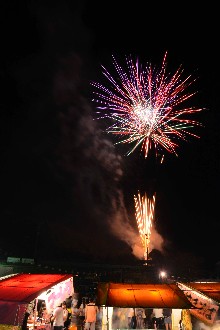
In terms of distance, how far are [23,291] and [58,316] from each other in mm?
1942

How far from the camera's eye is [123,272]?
22.3m

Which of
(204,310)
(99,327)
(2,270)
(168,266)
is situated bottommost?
(99,327)

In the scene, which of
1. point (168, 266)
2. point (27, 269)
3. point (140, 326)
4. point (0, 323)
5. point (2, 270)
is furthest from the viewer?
point (168, 266)

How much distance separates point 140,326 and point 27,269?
1011 centimetres

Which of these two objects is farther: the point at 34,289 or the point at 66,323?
the point at 66,323

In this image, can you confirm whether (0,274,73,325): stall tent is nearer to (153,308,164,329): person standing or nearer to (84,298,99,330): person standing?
(84,298,99,330): person standing

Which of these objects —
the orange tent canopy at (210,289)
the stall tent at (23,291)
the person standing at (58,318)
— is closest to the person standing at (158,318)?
the orange tent canopy at (210,289)

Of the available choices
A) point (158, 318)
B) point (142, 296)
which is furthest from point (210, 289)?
point (158, 318)

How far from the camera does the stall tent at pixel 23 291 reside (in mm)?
9398

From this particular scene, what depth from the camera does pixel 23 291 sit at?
10758mm

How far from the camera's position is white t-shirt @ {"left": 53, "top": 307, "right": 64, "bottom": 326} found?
36.8 ft

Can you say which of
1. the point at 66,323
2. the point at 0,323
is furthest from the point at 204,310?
the point at 0,323

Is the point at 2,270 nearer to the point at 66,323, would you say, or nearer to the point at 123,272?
the point at 66,323

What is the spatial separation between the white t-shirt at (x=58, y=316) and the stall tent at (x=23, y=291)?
1.83 feet
